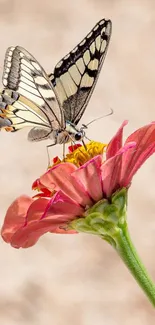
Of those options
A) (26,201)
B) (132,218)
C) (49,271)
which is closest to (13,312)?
(49,271)

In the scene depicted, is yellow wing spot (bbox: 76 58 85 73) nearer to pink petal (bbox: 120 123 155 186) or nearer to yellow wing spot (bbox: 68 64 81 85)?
yellow wing spot (bbox: 68 64 81 85)

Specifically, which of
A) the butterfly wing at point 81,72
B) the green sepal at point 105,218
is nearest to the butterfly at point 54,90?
the butterfly wing at point 81,72

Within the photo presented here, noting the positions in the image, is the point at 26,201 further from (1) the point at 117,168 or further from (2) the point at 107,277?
(2) the point at 107,277

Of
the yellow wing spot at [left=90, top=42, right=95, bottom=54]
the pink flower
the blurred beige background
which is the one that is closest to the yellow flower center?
the pink flower

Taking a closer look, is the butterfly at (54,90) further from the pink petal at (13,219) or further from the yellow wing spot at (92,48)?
the pink petal at (13,219)

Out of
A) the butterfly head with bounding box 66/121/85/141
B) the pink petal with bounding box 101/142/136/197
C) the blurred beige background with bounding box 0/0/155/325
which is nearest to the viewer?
the pink petal with bounding box 101/142/136/197

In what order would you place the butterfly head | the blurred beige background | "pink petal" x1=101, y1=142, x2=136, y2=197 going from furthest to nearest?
the blurred beige background → the butterfly head → "pink petal" x1=101, y1=142, x2=136, y2=197

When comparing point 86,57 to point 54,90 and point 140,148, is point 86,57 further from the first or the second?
point 140,148

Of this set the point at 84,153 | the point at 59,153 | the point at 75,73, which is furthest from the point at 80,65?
the point at 59,153
